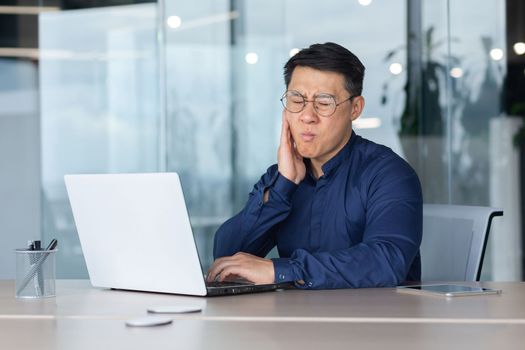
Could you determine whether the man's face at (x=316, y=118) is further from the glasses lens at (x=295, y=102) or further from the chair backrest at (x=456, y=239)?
the chair backrest at (x=456, y=239)

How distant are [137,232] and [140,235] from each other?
0.01 m


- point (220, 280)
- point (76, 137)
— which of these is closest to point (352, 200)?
point (220, 280)

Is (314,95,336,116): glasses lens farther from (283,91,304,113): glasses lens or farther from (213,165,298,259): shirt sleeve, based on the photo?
(213,165,298,259): shirt sleeve

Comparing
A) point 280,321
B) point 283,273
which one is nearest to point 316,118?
point 283,273

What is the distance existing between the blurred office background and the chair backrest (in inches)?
104

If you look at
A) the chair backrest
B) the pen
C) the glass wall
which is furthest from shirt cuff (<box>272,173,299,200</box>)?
the glass wall

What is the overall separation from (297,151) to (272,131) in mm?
2648

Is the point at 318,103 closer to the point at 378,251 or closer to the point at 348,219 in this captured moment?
the point at 348,219

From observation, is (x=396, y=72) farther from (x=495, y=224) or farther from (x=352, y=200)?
(x=352, y=200)

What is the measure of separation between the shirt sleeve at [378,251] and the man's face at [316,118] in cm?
21

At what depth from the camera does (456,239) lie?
287cm

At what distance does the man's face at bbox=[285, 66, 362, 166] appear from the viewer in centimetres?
290

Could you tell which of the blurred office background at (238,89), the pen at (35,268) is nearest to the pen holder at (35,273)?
the pen at (35,268)

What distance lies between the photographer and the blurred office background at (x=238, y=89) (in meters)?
5.58
